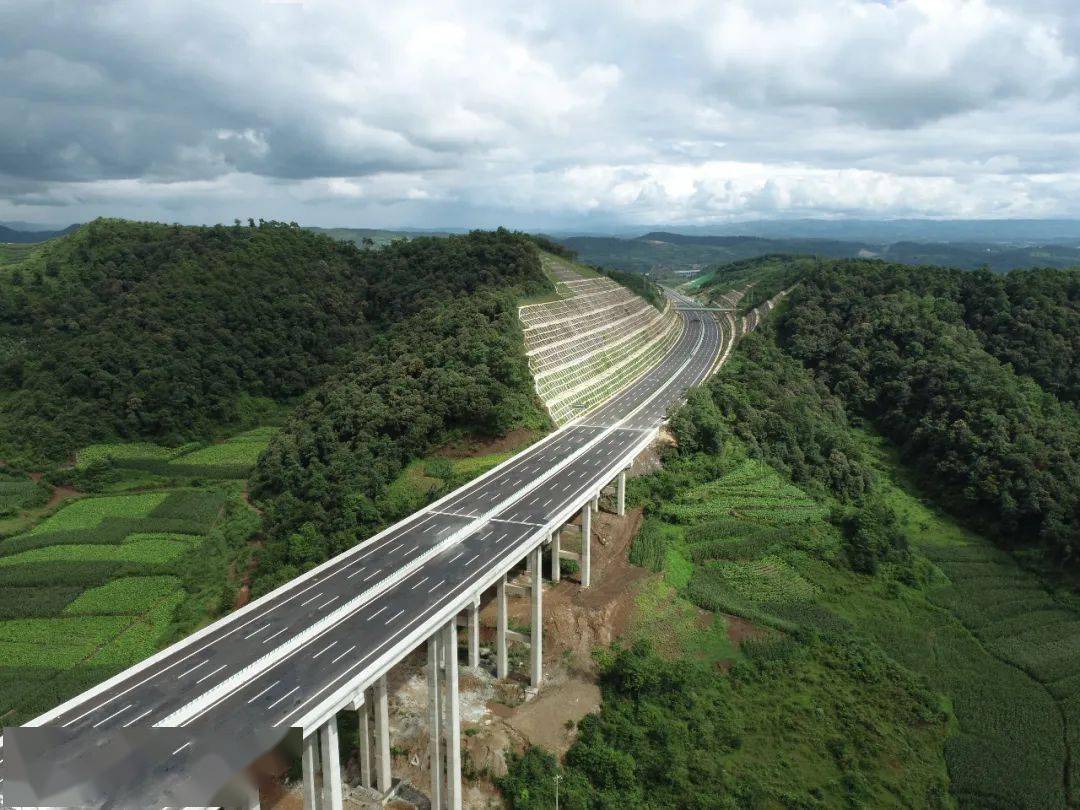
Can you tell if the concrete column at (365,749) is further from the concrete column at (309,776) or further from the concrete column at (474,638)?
the concrete column at (474,638)

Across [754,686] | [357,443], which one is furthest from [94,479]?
[754,686]

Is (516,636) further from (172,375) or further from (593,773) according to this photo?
(172,375)

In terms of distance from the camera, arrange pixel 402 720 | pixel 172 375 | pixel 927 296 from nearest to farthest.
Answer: pixel 402 720, pixel 172 375, pixel 927 296

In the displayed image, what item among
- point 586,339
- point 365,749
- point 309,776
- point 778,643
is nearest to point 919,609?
point 778,643

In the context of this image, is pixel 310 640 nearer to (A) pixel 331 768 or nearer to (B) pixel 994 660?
(A) pixel 331 768

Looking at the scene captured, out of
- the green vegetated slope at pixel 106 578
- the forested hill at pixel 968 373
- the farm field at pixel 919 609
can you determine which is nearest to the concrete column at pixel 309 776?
the green vegetated slope at pixel 106 578

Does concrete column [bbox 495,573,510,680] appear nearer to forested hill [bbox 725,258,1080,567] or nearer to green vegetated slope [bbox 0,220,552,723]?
green vegetated slope [bbox 0,220,552,723]

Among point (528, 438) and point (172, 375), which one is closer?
point (528, 438)
